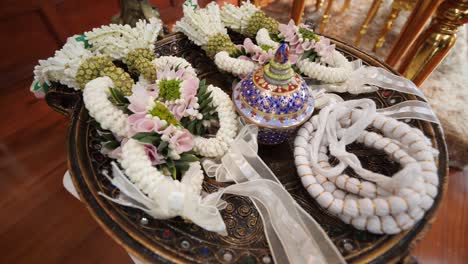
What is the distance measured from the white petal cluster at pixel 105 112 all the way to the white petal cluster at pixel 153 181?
6cm

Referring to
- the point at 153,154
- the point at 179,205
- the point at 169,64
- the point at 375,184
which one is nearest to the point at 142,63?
the point at 169,64

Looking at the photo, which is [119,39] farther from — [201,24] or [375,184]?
[375,184]

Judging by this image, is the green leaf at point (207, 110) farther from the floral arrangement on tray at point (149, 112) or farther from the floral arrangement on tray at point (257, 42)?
the floral arrangement on tray at point (257, 42)

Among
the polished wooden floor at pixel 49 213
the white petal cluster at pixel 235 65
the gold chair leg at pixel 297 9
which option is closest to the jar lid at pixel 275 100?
the white petal cluster at pixel 235 65

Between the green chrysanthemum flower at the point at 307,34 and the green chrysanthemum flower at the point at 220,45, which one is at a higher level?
the green chrysanthemum flower at the point at 307,34

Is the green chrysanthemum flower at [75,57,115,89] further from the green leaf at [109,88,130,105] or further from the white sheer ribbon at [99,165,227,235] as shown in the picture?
the white sheer ribbon at [99,165,227,235]

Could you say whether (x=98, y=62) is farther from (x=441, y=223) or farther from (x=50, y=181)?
(x=441, y=223)

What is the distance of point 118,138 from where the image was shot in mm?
619

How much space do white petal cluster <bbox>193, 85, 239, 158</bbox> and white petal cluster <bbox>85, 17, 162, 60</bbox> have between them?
298 millimetres

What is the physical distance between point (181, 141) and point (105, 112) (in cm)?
18

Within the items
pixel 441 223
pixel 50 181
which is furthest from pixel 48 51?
pixel 441 223

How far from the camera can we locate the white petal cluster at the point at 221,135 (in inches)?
24.2

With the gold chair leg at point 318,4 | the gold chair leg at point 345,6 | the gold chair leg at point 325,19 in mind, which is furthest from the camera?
the gold chair leg at point 318,4

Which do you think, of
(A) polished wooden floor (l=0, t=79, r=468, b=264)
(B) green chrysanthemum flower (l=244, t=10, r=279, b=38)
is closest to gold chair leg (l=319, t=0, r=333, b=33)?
(B) green chrysanthemum flower (l=244, t=10, r=279, b=38)
